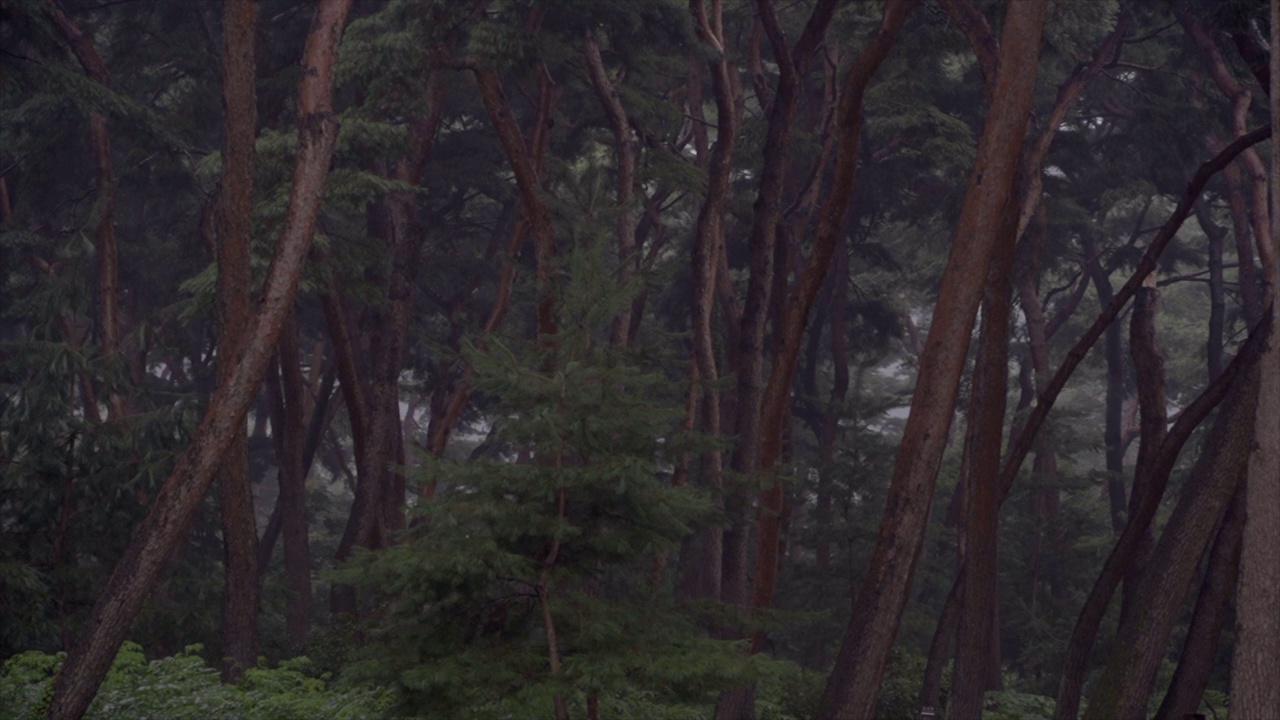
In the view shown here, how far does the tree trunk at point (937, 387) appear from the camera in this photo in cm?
997

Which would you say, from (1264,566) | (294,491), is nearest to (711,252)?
(294,491)

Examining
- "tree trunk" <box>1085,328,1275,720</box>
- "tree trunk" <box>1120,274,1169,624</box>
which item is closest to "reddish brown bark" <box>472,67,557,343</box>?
"tree trunk" <box>1120,274,1169,624</box>

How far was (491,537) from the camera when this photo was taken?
799cm

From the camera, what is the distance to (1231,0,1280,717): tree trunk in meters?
7.70

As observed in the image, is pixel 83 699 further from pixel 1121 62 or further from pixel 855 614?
pixel 1121 62

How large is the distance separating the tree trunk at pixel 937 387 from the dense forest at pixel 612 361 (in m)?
0.03

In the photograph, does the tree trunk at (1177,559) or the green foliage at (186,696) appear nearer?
the tree trunk at (1177,559)

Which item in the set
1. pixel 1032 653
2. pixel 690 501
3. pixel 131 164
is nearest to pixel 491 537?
pixel 690 501

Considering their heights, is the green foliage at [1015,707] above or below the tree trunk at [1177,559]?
below

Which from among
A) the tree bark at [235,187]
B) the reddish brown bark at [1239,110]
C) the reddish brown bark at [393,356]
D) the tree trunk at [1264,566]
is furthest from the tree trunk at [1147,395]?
the reddish brown bark at [393,356]

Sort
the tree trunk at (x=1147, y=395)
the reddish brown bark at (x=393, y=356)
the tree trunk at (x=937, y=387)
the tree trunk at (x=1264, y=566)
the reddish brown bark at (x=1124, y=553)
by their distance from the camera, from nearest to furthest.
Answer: the tree trunk at (x=1264, y=566)
the tree trunk at (x=937, y=387)
the reddish brown bark at (x=1124, y=553)
the tree trunk at (x=1147, y=395)
the reddish brown bark at (x=393, y=356)

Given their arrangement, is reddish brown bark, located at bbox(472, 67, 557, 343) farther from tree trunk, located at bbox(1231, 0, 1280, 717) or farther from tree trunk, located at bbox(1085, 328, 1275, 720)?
tree trunk, located at bbox(1231, 0, 1280, 717)

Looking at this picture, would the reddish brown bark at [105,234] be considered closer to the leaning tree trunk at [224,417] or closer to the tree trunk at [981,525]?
the leaning tree trunk at [224,417]

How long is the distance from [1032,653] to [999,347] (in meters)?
12.6
